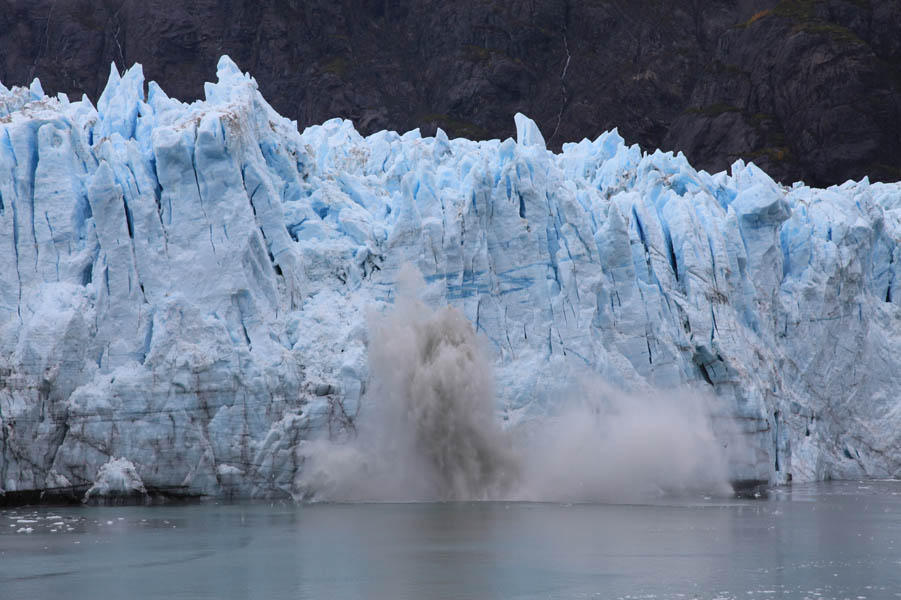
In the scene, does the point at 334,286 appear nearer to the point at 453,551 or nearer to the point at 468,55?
the point at 453,551

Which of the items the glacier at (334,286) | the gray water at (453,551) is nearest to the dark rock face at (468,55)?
the glacier at (334,286)

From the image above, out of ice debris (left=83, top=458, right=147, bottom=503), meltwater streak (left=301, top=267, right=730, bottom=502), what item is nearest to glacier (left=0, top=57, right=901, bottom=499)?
ice debris (left=83, top=458, right=147, bottom=503)

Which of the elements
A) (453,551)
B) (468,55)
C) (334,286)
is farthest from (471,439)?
(468,55)

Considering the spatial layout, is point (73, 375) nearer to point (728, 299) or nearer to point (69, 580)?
point (69, 580)

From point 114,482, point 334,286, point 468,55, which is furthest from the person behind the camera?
point 468,55

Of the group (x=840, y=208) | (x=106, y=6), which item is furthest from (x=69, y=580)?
(x=106, y=6)

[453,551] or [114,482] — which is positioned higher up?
[114,482]
